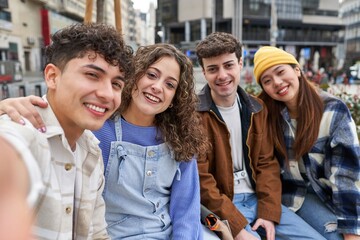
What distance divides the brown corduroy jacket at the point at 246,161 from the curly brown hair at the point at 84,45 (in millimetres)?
1190

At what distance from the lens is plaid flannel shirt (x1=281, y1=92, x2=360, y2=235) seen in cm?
236

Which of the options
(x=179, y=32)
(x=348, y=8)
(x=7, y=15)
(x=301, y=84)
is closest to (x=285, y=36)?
(x=179, y=32)

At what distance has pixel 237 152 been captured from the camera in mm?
2615

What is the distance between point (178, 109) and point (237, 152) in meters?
0.72

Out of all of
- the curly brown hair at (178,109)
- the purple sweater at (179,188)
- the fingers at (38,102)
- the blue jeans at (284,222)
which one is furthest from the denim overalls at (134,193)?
the blue jeans at (284,222)

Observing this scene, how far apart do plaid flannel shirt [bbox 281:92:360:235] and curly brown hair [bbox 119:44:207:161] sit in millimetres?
920

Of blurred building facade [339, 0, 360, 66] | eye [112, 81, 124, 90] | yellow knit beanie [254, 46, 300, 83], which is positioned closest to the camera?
eye [112, 81, 124, 90]

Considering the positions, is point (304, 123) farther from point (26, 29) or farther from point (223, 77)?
point (26, 29)

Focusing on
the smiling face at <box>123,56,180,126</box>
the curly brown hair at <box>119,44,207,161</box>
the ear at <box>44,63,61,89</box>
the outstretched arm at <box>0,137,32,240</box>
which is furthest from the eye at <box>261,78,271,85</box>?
the outstretched arm at <box>0,137,32,240</box>

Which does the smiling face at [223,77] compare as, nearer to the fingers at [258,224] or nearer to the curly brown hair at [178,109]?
the curly brown hair at [178,109]

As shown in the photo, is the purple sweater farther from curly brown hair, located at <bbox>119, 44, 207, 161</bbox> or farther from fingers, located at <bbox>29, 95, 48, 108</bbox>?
fingers, located at <bbox>29, 95, 48, 108</bbox>

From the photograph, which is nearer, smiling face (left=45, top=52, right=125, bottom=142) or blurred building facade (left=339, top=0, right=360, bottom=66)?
smiling face (left=45, top=52, right=125, bottom=142)

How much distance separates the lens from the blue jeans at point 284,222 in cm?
240

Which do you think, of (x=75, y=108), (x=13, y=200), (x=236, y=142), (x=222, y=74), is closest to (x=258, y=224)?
(x=236, y=142)
